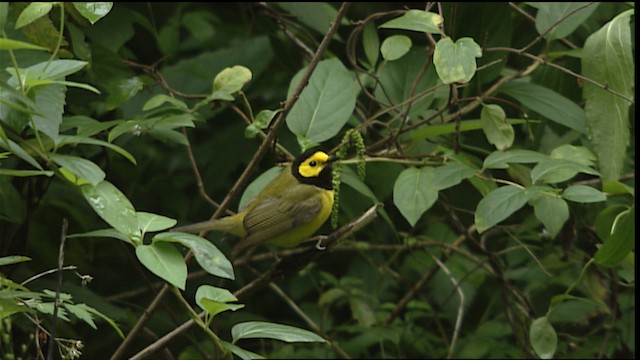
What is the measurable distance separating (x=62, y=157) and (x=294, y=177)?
1.35 metres

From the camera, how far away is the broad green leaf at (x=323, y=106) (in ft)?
11.0

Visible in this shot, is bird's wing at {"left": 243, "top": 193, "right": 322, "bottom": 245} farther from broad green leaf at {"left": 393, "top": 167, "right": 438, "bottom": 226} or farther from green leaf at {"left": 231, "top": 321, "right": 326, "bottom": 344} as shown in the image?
green leaf at {"left": 231, "top": 321, "right": 326, "bottom": 344}

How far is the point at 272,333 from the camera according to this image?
2314 millimetres

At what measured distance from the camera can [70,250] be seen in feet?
12.4

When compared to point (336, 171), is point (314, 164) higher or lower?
lower

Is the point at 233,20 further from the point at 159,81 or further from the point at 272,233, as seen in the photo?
the point at 272,233

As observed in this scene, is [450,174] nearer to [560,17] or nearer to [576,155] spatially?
[576,155]

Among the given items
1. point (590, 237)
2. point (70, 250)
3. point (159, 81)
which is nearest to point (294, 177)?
point (159, 81)

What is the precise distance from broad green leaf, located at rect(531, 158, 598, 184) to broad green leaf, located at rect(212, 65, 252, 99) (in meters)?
0.90

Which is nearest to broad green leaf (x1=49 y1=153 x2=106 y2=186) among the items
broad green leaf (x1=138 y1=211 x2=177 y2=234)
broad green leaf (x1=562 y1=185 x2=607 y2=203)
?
broad green leaf (x1=138 y1=211 x2=177 y2=234)

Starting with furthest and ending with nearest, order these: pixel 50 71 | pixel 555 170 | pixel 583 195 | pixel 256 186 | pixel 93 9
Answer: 1. pixel 256 186
2. pixel 555 170
3. pixel 583 195
4. pixel 93 9
5. pixel 50 71

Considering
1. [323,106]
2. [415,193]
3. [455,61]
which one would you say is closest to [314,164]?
[323,106]

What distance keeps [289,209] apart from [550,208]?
1033mm

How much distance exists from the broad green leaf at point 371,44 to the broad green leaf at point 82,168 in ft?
4.83
